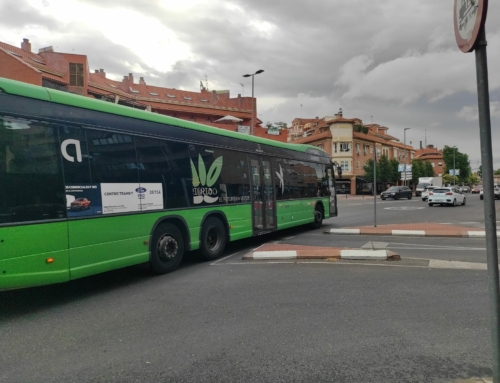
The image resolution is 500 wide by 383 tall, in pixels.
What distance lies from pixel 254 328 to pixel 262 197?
654 centimetres

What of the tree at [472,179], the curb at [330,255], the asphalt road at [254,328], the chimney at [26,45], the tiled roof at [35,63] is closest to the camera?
the asphalt road at [254,328]

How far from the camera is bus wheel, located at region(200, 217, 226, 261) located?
851cm

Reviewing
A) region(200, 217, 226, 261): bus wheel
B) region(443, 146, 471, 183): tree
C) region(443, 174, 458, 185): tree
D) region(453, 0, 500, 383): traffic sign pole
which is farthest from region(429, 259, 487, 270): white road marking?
region(443, 146, 471, 183): tree

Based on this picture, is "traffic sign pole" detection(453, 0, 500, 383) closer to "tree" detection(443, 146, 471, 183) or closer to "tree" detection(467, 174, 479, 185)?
"tree" detection(443, 146, 471, 183)

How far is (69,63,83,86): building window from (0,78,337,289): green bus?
103 feet

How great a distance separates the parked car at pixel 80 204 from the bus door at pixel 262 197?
5195 mm

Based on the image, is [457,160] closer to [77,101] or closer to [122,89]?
[122,89]

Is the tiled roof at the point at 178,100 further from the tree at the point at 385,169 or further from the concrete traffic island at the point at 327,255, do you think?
the concrete traffic island at the point at 327,255

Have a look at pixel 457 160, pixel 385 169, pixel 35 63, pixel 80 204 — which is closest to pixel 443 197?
pixel 80 204

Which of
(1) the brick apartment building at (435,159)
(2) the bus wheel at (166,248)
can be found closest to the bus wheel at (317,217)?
(2) the bus wheel at (166,248)

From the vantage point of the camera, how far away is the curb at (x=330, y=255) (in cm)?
835

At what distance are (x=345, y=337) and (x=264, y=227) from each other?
6.80 m

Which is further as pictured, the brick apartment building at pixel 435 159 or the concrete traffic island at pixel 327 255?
the brick apartment building at pixel 435 159

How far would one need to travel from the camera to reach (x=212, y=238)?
355 inches
